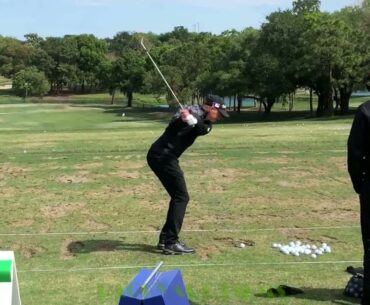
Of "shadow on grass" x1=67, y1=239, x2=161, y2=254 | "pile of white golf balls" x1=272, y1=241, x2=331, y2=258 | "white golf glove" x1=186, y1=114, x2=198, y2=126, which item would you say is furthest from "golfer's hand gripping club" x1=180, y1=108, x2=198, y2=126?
"pile of white golf balls" x1=272, y1=241, x2=331, y2=258

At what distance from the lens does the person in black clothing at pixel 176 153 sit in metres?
7.05

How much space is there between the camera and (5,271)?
13.2 feet

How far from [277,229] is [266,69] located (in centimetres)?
4531

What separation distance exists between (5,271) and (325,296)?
2.94 meters

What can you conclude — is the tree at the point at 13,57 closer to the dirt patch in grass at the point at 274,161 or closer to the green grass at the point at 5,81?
the green grass at the point at 5,81

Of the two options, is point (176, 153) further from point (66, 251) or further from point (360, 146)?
point (360, 146)

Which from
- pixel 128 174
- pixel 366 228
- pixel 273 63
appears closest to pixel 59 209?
pixel 128 174

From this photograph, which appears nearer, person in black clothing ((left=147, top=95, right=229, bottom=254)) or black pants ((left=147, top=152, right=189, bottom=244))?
person in black clothing ((left=147, top=95, right=229, bottom=254))

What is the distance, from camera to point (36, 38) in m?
139

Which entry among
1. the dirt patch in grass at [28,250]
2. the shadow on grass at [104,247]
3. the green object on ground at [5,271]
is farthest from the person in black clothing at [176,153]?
the green object on ground at [5,271]

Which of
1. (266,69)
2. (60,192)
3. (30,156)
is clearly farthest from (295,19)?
(60,192)

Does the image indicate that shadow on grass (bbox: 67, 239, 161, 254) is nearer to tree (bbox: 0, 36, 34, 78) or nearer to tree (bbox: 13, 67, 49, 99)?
tree (bbox: 13, 67, 49, 99)

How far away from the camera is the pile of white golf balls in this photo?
7.25 metres

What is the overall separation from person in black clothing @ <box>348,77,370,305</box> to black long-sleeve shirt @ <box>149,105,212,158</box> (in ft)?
7.79
